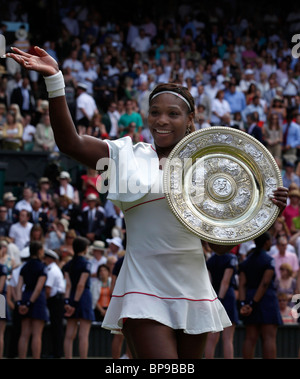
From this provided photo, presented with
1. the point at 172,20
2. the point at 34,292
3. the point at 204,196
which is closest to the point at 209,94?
the point at 172,20

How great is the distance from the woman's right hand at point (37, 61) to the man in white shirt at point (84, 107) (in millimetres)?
13198

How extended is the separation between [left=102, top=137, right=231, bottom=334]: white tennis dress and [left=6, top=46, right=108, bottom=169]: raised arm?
0.14 meters

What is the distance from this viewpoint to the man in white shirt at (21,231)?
542 inches

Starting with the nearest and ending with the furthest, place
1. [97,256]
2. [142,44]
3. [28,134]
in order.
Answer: [97,256] < [28,134] < [142,44]

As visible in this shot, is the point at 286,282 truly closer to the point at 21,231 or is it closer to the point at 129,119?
the point at 21,231

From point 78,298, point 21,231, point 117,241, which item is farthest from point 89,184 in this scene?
point 78,298

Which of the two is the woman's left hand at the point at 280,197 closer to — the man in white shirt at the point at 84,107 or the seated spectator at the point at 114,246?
the seated spectator at the point at 114,246

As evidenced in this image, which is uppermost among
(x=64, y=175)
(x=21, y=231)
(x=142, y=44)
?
(x=142, y=44)

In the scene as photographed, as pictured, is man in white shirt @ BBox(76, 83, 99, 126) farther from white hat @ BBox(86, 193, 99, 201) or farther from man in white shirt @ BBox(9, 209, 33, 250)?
man in white shirt @ BBox(9, 209, 33, 250)

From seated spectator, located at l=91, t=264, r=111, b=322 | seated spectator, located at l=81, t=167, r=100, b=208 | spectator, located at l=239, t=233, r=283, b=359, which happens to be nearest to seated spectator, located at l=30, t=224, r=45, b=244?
seated spectator, located at l=91, t=264, r=111, b=322

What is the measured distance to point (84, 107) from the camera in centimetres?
1783

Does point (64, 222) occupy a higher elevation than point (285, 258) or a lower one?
higher

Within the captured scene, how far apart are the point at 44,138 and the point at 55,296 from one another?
5640 millimetres

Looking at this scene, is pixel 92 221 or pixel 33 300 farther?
pixel 92 221
